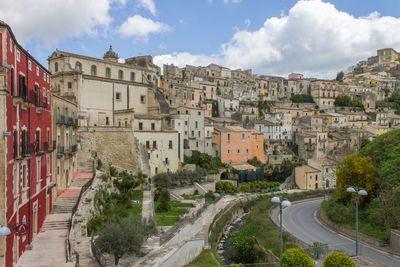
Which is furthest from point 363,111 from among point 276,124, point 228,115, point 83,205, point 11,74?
point 11,74

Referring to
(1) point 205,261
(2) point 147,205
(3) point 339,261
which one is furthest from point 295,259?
(2) point 147,205

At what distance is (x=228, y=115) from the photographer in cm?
6194

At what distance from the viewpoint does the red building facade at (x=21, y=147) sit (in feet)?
36.9

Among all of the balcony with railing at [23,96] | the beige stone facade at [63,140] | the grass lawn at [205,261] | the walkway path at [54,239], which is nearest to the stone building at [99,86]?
the beige stone facade at [63,140]

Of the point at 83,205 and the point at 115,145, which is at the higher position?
the point at 115,145

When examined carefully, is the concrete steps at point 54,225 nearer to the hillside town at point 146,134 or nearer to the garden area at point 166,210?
the hillside town at point 146,134

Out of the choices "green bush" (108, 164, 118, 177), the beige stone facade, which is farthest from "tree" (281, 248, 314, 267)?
"green bush" (108, 164, 118, 177)

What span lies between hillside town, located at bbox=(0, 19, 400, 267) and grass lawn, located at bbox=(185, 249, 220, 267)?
1.30 metres

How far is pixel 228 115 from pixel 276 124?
30.6 ft

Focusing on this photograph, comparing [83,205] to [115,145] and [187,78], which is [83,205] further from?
[187,78]

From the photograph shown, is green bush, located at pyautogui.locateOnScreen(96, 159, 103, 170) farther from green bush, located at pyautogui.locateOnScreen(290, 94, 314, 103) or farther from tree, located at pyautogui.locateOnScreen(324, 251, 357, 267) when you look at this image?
green bush, located at pyautogui.locateOnScreen(290, 94, 314, 103)

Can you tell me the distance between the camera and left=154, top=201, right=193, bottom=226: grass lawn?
2317 centimetres

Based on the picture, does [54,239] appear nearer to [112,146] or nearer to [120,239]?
[120,239]

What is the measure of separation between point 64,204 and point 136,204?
7.11 meters
